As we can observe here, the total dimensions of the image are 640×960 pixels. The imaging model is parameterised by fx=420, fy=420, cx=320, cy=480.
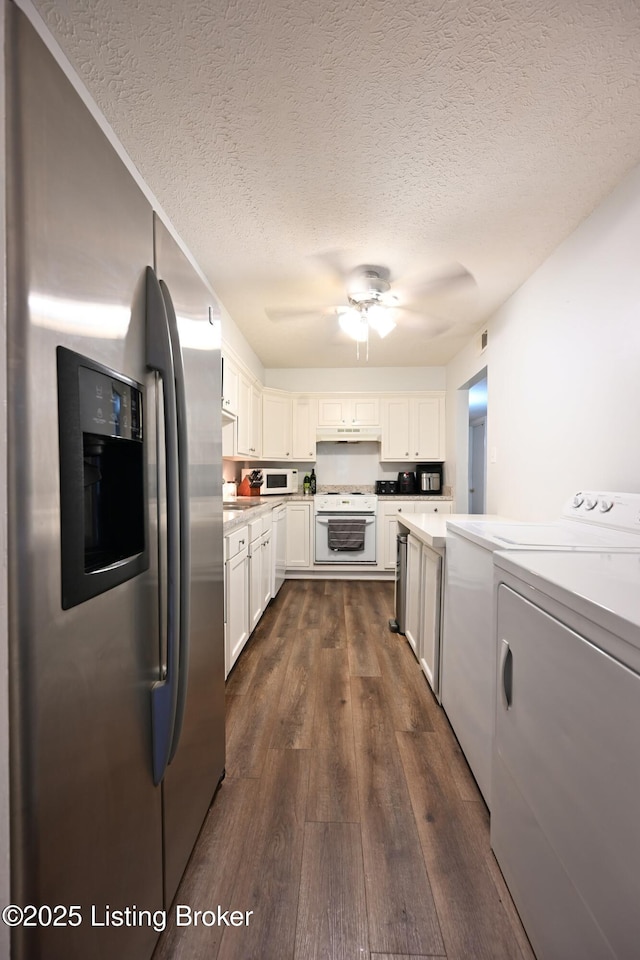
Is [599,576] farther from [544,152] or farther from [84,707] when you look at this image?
[544,152]

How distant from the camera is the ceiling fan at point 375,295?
2645 mm

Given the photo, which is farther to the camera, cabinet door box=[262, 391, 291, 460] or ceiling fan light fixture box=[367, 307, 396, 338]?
cabinet door box=[262, 391, 291, 460]

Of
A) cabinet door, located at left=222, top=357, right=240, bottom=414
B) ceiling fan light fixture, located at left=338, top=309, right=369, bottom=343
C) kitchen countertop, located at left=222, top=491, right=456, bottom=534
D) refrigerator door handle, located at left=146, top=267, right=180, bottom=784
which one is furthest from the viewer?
cabinet door, located at left=222, top=357, right=240, bottom=414

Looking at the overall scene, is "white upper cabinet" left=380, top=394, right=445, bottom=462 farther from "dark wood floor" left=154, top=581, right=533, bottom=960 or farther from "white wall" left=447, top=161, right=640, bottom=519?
"dark wood floor" left=154, top=581, right=533, bottom=960

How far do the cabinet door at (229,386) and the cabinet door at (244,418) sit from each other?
15 centimetres

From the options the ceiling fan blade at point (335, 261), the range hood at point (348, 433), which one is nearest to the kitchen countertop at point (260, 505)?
the range hood at point (348, 433)

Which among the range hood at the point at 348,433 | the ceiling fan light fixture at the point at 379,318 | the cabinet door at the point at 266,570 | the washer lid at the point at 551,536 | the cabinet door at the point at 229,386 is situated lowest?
the cabinet door at the point at 266,570

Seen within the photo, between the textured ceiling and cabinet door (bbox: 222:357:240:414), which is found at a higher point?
the textured ceiling

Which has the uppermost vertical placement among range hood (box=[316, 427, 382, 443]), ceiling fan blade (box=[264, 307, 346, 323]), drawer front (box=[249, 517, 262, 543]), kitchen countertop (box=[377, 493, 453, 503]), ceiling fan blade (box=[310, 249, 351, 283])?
ceiling fan blade (box=[264, 307, 346, 323])

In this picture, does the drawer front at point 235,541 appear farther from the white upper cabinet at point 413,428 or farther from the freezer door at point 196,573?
the white upper cabinet at point 413,428

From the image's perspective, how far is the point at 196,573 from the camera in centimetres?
126

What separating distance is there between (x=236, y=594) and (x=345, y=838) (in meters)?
1.35

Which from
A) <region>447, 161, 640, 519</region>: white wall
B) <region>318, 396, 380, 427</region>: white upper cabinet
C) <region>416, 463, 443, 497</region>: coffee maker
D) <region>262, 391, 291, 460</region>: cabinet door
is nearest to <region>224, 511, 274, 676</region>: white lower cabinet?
<region>262, 391, 291, 460</region>: cabinet door

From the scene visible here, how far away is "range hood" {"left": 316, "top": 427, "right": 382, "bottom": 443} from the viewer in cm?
506
